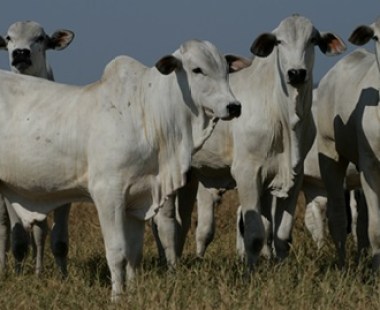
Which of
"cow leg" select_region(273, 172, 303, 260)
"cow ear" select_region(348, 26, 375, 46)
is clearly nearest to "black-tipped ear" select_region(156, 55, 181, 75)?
"cow ear" select_region(348, 26, 375, 46)

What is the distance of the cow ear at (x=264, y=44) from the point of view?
946 centimetres

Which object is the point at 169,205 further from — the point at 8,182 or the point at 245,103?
the point at 8,182

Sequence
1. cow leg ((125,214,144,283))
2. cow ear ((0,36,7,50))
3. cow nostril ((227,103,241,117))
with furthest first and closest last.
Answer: cow ear ((0,36,7,50)) → cow leg ((125,214,144,283)) → cow nostril ((227,103,241,117))

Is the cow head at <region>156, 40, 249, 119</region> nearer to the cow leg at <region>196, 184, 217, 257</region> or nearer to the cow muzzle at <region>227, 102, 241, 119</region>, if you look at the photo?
the cow muzzle at <region>227, 102, 241, 119</region>

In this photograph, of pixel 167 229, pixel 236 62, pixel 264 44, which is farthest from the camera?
pixel 167 229

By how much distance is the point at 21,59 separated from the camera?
10.5 m

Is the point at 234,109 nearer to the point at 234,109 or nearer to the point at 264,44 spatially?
the point at 234,109

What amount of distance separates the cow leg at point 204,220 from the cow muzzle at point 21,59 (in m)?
2.26

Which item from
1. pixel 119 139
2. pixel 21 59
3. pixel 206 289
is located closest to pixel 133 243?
pixel 119 139

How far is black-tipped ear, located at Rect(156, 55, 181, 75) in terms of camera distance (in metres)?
8.34

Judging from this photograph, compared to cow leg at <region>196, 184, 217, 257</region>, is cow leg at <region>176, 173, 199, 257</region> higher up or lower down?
higher up

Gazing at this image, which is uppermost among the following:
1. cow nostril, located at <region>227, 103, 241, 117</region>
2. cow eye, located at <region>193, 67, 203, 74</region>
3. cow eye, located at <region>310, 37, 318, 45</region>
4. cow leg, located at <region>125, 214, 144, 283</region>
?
cow eye, located at <region>193, 67, 203, 74</region>

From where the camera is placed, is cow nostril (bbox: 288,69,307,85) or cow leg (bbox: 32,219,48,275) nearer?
cow nostril (bbox: 288,69,307,85)

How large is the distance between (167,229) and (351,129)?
1727mm
